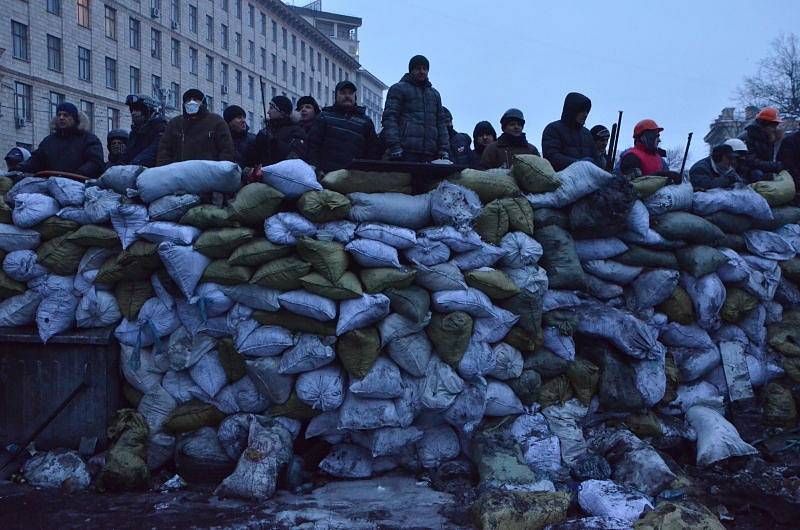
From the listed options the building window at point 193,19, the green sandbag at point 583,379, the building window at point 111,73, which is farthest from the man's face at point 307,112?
the building window at point 193,19

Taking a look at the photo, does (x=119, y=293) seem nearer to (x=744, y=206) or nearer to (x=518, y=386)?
(x=518, y=386)

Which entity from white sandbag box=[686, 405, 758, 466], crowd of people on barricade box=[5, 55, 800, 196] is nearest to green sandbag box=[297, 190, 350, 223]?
crowd of people on barricade box=[5, 55, 800, 196]

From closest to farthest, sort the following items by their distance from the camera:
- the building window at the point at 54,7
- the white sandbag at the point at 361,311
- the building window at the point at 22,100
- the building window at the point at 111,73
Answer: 1. the white sandbag at the point at 361,311
2. the building window at the point at 22,100
3. the building window at the point at 54,7
4. the building window at the point at 111,73

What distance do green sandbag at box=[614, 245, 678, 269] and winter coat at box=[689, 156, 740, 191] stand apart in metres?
0.78

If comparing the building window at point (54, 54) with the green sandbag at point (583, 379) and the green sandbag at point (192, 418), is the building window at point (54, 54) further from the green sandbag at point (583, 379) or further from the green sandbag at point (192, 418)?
the green sandbag at point (583, 379)

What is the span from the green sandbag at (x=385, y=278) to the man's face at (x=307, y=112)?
221cm

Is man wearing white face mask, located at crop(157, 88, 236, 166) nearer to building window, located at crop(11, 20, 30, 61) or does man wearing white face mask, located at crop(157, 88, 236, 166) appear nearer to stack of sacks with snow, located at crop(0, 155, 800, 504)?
stack of sacks with snow, located at crop(0, 155, 800, 504)

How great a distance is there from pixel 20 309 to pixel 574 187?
3487mm

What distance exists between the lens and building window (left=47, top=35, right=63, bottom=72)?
24722 mm

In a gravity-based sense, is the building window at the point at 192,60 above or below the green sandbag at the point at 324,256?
above

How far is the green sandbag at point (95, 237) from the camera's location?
13.6ft

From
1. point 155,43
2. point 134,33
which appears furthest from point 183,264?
point 155,43

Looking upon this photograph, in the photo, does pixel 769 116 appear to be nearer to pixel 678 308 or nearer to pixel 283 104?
pixel 678 308

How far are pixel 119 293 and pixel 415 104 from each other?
2.43 meters
